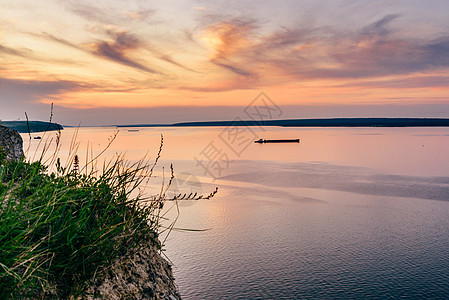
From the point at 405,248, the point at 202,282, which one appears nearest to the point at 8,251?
the point at 202,282

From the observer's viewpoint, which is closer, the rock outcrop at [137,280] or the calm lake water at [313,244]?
the rock outcrop at [137,280]

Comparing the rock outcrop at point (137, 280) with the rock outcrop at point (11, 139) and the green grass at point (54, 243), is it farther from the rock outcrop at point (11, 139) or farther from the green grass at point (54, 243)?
the rock outcrop at point (11, 139)

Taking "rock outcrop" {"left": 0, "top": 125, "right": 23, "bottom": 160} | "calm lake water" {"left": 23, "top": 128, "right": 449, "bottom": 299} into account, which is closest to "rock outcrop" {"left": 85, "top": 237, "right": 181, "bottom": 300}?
Answer: "calm lake water" {"left": 23, "top": 128, "right": 449, "bottom": 299}

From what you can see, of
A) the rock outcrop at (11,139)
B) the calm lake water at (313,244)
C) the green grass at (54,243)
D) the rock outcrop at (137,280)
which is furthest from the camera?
the calm lake water at (313,244)

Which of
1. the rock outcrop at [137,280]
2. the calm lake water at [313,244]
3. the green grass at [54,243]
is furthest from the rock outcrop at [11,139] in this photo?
the rock outcrop at [137,280]

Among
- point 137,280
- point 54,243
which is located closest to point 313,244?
point 137,280

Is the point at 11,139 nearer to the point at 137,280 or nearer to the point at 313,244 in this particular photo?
the point at 137,280

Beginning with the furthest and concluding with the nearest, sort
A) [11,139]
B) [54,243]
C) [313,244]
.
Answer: [313,244] → [11,139] → [54,243]

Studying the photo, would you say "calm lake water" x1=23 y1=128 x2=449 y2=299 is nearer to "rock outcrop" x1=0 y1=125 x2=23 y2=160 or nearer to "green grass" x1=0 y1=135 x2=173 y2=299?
"green grass" x1=0 y1=135 x2=173 y2=299

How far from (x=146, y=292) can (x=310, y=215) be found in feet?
74.8

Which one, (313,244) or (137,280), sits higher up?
(137,280)

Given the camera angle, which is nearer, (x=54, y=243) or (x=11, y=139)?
(x=54, y=243)

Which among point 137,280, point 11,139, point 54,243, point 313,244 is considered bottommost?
point 313,244

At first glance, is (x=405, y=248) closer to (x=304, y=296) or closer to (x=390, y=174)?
(x=304, y=296)
